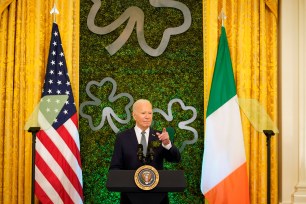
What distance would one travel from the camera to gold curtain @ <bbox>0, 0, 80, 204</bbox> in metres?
5.20

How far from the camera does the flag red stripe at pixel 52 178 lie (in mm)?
5039

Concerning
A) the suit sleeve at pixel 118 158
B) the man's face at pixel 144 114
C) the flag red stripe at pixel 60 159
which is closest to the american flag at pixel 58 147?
the flag red stripe at pixel 60 159

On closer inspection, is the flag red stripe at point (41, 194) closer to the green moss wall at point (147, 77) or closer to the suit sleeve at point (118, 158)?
the green moss wall at point (147, 77)

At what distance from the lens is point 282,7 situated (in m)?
5.29

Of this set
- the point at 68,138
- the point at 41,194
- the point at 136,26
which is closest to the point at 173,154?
the point at 68,138

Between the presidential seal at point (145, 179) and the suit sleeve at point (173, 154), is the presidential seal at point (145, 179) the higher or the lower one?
the lower one

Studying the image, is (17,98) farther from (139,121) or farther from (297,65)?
(297,65)

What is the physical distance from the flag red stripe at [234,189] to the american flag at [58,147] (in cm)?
156

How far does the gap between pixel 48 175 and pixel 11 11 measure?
196 centimetres

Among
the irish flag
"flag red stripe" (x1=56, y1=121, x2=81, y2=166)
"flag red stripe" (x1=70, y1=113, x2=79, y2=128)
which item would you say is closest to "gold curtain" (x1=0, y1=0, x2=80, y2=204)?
"flag red stripe" (x1=70, y1=113, x2=79, y2=128)

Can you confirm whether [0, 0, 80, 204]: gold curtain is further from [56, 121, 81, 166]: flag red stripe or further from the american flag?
[56, 121, 81, 166]: flag red stripe

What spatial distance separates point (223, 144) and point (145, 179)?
7.00 feet

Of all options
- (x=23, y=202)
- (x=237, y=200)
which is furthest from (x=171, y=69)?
(x=23, y=202)

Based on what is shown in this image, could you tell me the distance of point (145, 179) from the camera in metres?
3.19
